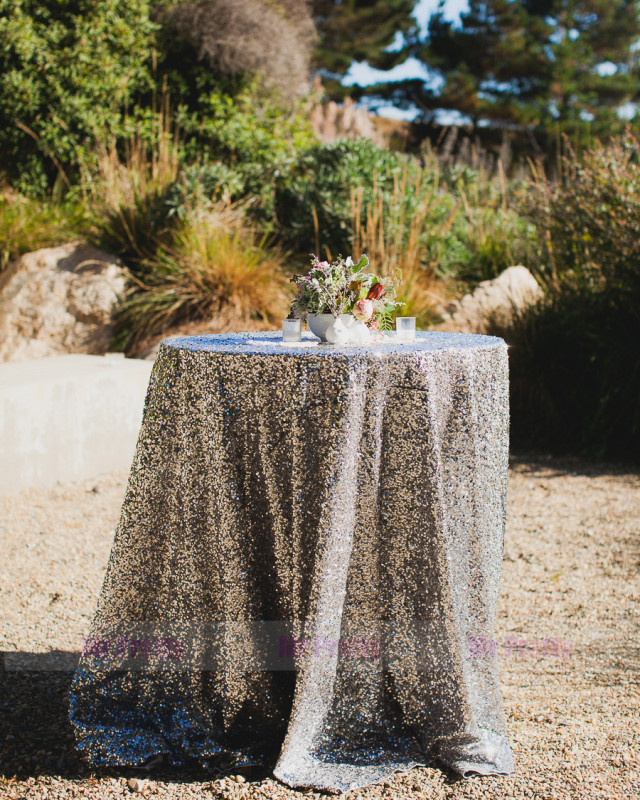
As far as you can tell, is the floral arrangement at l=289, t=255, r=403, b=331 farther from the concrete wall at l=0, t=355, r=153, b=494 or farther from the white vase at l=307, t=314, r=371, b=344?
the concrete wall at l=0, t=355, r=153, b=494

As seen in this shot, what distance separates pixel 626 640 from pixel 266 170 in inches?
213

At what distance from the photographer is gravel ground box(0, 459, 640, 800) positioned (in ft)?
5.64

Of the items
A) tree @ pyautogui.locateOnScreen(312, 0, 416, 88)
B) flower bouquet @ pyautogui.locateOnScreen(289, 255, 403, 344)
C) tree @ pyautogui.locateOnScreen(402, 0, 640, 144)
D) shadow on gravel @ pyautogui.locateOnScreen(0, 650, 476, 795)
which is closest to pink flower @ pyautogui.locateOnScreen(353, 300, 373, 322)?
flower bouquet @ pyautogui.locateOnScreen(289, 255, 403, 344)

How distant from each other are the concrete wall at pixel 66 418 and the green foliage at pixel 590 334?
2528mm

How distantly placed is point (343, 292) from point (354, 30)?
18.9 metres

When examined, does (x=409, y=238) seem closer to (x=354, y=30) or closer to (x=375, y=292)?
(x=375, y=292)

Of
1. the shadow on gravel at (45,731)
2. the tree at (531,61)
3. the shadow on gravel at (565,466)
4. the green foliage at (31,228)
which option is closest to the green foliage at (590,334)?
the shadow on gravel at (565,466)

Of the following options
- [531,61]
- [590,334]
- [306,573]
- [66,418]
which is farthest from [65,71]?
[531,61]

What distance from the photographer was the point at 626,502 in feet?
13.1

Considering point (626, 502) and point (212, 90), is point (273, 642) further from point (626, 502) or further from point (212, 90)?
point (212, 90)

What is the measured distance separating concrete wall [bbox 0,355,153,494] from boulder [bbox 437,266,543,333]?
7.19 feet

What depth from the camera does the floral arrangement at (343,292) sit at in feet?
6.56

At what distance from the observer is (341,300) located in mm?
2004

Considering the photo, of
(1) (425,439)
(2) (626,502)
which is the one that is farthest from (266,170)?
(1) (425,439)
